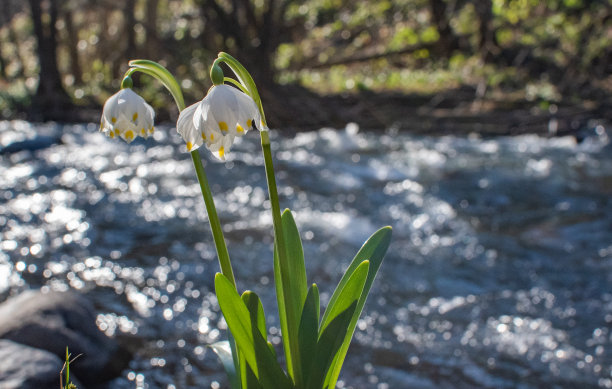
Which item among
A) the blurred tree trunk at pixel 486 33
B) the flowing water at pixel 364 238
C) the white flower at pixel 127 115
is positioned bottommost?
the white flower at pixel 127 115

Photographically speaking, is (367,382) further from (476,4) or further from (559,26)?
(559,26)

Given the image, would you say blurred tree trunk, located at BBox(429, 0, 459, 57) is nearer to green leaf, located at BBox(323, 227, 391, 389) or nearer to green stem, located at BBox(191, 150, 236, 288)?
green leaf, located at BBox(323, 227, 391, 389)

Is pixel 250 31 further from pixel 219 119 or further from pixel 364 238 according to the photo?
pixel 219 119

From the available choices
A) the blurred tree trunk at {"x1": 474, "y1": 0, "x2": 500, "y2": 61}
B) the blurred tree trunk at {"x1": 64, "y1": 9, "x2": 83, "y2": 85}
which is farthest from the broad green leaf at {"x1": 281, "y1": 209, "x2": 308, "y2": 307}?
the blurred tree trunk at {"x1": 64, "y1": 9, "x2": 83, "y2": 85}

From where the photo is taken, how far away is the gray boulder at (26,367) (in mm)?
2162

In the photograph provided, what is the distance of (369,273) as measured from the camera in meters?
1.69

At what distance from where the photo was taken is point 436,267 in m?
3.93

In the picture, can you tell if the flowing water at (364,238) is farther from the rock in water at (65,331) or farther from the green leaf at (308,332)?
the green leaf at (308,332)

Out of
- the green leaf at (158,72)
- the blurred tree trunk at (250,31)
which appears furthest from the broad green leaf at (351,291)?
the blurred tree trunk at (250,31)

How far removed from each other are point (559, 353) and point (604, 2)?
7.76 meters

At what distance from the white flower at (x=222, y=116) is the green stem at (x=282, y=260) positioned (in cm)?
7

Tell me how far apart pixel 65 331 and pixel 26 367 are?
313 millimetres

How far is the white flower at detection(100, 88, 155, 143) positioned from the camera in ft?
4.63

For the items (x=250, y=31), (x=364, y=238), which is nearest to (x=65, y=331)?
(x=364, y=238)
